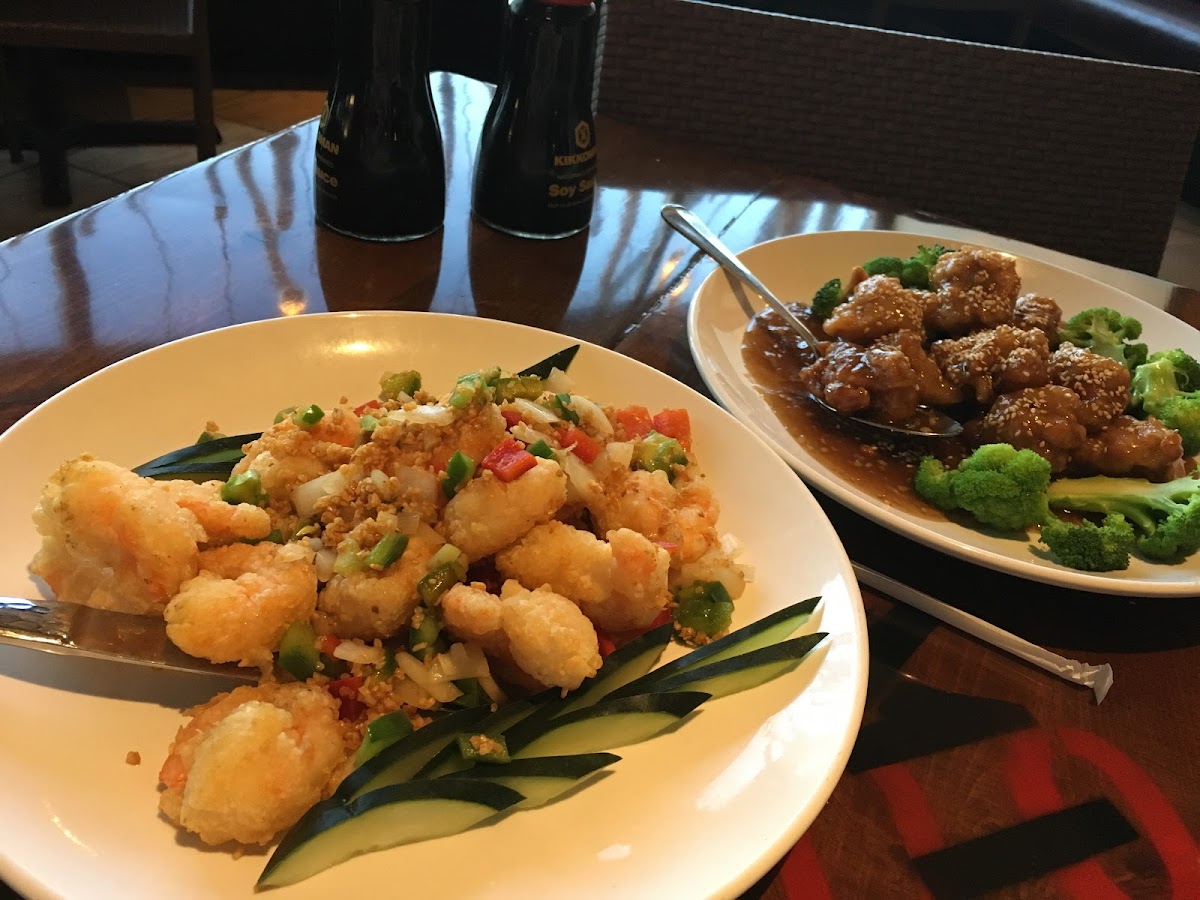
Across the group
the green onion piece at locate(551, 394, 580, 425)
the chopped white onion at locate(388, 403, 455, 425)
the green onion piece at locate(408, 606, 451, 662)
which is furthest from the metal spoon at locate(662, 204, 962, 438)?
the green onion piece at locate(408, 606, 451, 662)

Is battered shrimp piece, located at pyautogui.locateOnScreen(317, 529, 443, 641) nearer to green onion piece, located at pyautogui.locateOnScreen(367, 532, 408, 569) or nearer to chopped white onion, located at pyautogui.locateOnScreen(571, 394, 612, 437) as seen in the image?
green onion piece, located at pyautogui.locateOnScreen(367, 532, 408, 569)

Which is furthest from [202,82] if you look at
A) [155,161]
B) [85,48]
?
[155,161]

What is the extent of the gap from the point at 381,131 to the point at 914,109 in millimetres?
1951

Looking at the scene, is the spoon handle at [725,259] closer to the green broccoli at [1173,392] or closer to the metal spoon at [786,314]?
the metal spoon at [786,314]

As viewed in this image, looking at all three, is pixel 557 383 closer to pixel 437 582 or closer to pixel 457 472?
pixel 457 472

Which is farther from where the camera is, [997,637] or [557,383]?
[557,383]

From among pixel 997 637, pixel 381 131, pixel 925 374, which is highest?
pixel 381 131

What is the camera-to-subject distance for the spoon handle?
1.92 meters

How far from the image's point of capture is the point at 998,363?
183cm

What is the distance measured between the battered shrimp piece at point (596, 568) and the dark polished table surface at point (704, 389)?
320mm

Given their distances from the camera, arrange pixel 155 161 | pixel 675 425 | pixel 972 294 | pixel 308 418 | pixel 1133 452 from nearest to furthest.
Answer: pixel 308 418
pixel 675 425
pixel 1133 452
pixel 972 294
pixel 155 161

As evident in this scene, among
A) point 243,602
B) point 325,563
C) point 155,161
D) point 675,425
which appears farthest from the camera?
point 155,161

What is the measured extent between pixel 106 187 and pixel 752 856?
505cm

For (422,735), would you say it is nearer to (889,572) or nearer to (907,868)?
(907,868)
